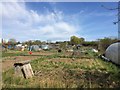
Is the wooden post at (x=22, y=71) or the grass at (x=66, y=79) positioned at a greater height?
the wooden post at (x=22, y=71)

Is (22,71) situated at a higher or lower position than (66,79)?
higher

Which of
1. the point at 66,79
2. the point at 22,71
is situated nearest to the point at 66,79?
the point at 66,79

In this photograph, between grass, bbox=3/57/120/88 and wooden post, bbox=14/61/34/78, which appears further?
wooden post, bbox=14/61/34/78

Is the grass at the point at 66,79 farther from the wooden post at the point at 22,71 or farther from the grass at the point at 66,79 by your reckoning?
the wooden post at the point at 22,71

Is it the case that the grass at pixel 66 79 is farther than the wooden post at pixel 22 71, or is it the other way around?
the wooden post at pixel 22 71

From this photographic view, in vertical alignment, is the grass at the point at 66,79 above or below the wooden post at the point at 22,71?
below

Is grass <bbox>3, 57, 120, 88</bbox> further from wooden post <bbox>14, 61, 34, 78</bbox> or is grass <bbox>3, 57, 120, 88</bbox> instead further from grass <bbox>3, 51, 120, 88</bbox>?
wooden post <bbox>14, 61, 34, 78</bbox>

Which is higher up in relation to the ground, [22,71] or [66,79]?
[22,71]

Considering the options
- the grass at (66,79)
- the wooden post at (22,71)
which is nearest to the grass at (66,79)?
the grass at (66,79)

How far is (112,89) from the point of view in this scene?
593 centimetres

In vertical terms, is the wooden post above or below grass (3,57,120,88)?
above

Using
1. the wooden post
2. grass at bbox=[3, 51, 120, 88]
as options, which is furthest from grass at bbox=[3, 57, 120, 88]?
the wooden post

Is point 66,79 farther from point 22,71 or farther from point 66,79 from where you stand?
point 22,71

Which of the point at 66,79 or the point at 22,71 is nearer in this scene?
the point at 66,79
